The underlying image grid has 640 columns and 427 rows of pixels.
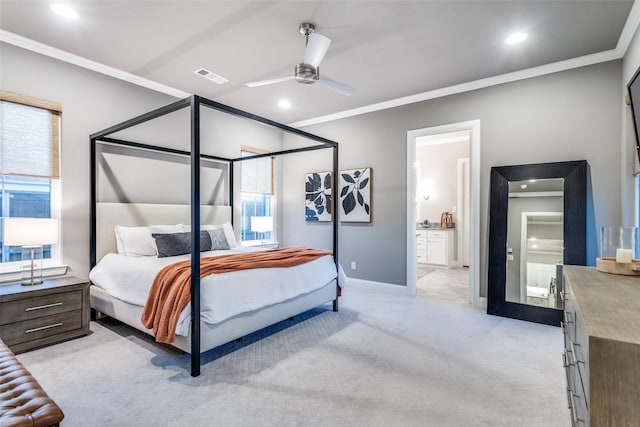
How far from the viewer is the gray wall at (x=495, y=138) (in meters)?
3.35

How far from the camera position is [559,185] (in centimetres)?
353

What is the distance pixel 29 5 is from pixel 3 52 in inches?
31.6

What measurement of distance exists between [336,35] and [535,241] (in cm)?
311

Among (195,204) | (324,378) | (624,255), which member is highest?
(195,204)

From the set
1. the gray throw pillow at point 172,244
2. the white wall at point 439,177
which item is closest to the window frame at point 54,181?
the gray throw pillow at point 172,244

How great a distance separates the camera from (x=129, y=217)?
386 cm

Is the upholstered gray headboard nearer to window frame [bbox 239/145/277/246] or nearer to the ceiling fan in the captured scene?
window frame [bbox 239/145/277/246]

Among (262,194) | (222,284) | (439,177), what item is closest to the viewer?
(222,284)

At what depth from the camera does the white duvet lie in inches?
97.3

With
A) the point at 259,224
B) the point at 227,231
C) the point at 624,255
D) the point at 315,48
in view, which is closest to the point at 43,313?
the point at 227,231

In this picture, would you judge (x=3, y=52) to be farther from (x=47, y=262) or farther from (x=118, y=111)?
(x=47, y=262)

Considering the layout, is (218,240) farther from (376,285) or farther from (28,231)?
(376,285)

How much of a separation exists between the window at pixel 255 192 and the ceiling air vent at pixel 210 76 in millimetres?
1512

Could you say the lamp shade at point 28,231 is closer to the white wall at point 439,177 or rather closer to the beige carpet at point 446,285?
the beige carpet at point 446,285
